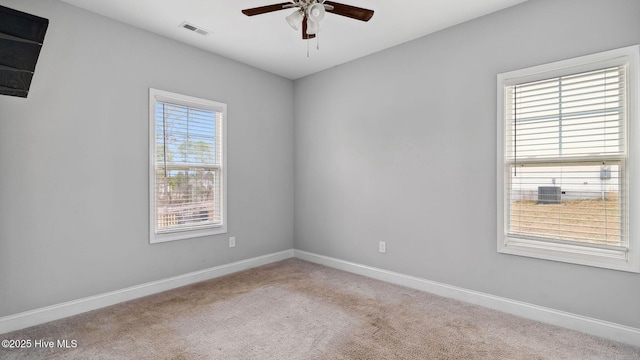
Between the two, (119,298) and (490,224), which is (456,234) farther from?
(119,298)

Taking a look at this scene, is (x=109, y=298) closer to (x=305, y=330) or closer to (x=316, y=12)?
(x=305, y=330)

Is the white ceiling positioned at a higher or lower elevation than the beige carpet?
higher

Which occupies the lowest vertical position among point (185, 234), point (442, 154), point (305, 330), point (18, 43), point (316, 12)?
point (305, 330)

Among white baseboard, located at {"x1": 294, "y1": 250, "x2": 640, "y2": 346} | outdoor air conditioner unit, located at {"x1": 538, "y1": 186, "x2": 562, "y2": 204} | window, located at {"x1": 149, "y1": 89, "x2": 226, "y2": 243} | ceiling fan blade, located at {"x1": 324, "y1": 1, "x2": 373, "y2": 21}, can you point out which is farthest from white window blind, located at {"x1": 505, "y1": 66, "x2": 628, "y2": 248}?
window, located at {"x1": 149, "y1": 89, "x2": 226, "y2": 243}

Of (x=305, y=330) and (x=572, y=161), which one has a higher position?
(x=572, y=161)

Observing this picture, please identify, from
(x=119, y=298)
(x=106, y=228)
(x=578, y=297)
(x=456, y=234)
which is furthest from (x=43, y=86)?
(x=578, y=297)

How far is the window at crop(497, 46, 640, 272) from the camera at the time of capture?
2.26m

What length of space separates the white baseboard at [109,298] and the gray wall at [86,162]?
6 cm

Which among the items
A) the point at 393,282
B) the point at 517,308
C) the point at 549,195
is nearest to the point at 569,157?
the point at 549,195

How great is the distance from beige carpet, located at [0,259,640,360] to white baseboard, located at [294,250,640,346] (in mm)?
71

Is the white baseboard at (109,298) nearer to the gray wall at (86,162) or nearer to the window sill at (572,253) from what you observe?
the gray wall at (86,162)

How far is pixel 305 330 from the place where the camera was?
96.6 inches

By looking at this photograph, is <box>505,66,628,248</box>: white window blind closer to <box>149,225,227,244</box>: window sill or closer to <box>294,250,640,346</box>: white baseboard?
<box>294,250,640,346</box>: white baseboard

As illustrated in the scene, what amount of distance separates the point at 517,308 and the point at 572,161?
1336 mm
